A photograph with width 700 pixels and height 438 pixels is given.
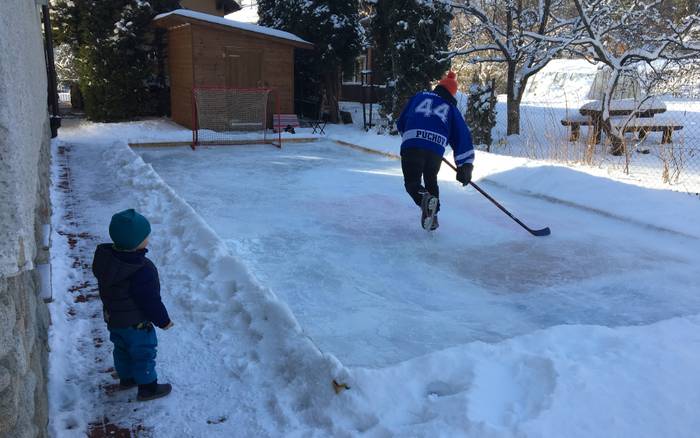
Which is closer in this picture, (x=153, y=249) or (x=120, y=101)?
(x=153, y=249)

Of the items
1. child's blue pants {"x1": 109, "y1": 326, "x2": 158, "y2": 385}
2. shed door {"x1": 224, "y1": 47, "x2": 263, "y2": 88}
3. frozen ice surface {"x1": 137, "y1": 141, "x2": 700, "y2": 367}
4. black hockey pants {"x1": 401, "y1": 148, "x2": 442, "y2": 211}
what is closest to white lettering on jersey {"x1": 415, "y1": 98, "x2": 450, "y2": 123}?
black hockey pants {"x1": 401, "y1": 148, "x2": 442, "y2": 211}

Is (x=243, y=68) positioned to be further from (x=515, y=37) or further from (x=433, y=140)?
(x=433, y=140)

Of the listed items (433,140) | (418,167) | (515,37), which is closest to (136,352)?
(418,167)

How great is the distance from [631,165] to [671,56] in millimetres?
2574

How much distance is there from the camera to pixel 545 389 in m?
2.56

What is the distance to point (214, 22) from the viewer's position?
14.3m

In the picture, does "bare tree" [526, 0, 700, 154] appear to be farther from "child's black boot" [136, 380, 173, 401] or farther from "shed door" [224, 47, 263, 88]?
"child's black boot" [136, 380, 173, 401]

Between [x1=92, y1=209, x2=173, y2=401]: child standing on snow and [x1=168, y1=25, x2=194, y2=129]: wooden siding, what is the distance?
1260 cm

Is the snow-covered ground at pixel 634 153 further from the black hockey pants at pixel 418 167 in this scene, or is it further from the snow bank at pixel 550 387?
the snow bank at pixel 550 387

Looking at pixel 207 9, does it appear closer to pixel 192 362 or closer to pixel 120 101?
pixel 120 101

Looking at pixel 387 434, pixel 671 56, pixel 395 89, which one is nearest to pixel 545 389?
pixel 387 434

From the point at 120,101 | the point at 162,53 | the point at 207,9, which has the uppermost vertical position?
the point at 207,9

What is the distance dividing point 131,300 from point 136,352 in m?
0.27

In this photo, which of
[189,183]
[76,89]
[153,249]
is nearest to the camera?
[153,249]
